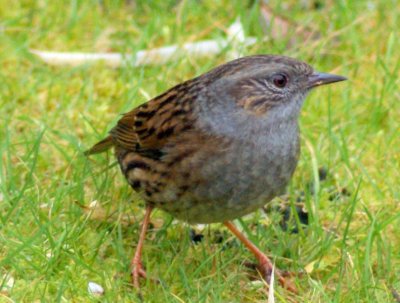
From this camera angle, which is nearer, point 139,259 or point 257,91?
point 257,91

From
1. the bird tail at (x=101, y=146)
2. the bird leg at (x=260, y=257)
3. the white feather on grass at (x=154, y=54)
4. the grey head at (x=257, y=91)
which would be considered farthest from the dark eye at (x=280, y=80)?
the white feather on grass at (x=154, y=54)

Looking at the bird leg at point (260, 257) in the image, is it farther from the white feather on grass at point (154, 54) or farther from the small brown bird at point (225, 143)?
the white feather on grass at point (154, 54)

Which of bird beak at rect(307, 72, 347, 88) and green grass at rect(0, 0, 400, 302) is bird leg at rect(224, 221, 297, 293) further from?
bird beak at rect(307, 72, 347, 88)

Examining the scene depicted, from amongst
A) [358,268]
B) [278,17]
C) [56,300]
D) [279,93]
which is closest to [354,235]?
[358,268]

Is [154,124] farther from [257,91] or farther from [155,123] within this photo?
[257,91]

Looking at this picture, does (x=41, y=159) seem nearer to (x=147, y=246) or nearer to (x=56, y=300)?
(x=147, y=246)

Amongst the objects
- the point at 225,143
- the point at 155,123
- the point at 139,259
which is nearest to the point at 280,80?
the point at 225,143
